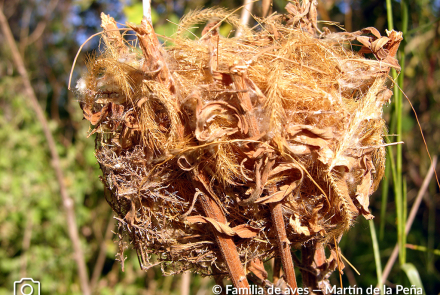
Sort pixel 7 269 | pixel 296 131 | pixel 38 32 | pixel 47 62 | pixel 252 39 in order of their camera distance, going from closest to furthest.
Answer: pixel 296 131
pixel 252 39
pixel 7 269
pixel 38 32
pixel 47 62

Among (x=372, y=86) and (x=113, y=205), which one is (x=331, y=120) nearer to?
(x=372, y=86)

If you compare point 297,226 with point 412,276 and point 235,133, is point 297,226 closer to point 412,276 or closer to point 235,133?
point 235,133

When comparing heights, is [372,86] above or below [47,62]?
below

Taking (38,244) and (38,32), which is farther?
(38,32)

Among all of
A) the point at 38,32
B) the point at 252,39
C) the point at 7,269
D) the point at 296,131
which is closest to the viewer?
the point at 296,131

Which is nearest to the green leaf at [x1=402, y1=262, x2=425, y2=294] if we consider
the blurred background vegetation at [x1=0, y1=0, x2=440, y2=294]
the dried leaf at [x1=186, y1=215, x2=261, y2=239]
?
the dried leaf at [x1=186, y1=215, x2=261, y2=239]

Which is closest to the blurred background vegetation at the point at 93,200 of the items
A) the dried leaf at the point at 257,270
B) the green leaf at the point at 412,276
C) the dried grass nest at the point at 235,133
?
the green leaf at the point at 412,276

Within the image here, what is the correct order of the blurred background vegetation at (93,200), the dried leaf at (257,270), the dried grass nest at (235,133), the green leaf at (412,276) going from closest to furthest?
1. the dried grass nest at (235,133)
2. the dried leaf at (257,270)
3. the green leaf at (412,276)
4. the blurred background vegetation at (93,200)

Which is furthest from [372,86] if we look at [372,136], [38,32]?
[38,32]

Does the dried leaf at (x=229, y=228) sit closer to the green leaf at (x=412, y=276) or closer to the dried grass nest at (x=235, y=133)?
the dried grass nest at (x=235, y=133)
